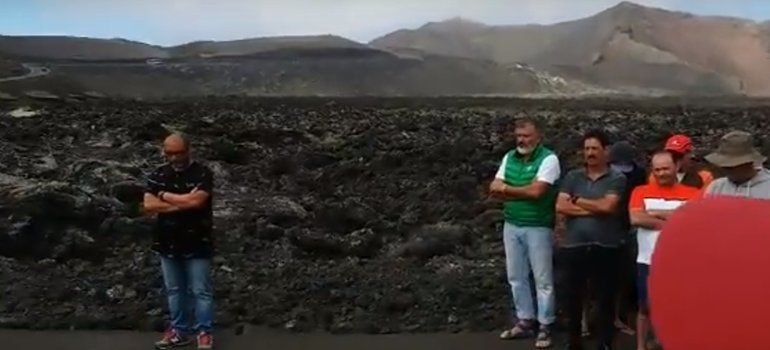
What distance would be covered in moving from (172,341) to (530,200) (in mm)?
2397

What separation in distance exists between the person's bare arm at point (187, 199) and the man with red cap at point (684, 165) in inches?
102

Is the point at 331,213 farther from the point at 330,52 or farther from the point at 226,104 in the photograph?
the point at 330,52

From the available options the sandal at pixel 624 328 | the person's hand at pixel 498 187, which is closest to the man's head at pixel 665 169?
the person's hand at pixel 498 187

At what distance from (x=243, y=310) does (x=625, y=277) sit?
3194mm

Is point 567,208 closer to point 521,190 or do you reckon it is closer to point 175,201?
point 521,190

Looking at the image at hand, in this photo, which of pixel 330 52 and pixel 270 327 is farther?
pixel 330 52

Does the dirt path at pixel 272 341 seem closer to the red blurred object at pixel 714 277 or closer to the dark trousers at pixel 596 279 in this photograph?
the dark trousers at pixel 596 279

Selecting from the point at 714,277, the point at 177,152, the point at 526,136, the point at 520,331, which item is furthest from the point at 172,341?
the point at 714,277

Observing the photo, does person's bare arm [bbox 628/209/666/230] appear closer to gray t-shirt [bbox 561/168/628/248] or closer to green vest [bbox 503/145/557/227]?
gray t-shirt [bbox 561/168/628/248]

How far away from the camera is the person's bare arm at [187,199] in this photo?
7832mm

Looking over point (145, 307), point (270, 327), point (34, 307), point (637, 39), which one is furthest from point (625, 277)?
point (637, 39)

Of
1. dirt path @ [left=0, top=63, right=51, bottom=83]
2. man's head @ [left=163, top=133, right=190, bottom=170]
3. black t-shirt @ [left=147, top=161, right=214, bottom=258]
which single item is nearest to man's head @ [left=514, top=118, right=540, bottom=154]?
black t-shirt @ [left=147, top=161, right=214, bottom=258]

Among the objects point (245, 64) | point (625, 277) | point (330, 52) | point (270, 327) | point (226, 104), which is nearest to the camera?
point (625, 277)

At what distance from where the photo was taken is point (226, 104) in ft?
113
